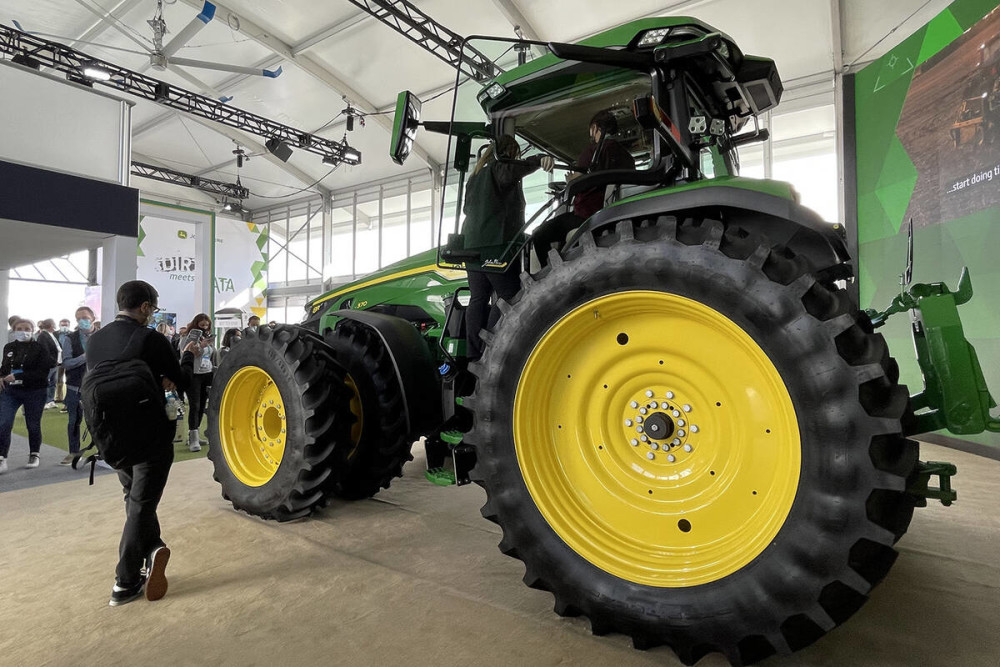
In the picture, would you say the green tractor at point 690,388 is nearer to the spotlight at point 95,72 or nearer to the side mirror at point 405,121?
the side mirror at point 405,121

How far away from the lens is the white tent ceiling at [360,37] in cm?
877

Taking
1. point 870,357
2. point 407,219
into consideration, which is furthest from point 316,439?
point 407,219

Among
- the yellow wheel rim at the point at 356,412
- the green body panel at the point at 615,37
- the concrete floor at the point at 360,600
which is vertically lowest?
the concrete floor at the point at 360,600

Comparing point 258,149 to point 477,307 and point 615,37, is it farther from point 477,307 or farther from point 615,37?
point 615,37

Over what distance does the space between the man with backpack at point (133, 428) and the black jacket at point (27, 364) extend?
3.40m

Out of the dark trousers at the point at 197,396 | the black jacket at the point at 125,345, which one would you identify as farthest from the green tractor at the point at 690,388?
the dark trousers at the point at 197,396

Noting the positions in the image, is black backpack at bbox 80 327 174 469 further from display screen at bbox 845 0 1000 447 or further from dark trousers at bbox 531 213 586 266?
display screen at bbox 845 0 1000 447

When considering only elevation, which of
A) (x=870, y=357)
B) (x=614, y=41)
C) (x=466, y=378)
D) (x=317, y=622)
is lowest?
(x=317, y=622)

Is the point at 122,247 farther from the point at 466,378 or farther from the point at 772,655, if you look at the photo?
the point at 772,655

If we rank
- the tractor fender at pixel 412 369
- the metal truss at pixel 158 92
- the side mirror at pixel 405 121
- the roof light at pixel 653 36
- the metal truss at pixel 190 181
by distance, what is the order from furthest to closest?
the metal truss at pixel 190 181
the metal truss at pixel 158 92
the tractor fender at pixel 412 369
the side mirror at pixel 405 121
the roof light at pixel 653 36

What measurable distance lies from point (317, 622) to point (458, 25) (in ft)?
35.3

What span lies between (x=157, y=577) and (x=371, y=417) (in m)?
1.37

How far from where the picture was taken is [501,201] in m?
2.93

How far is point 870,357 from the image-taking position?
62.5 inches
